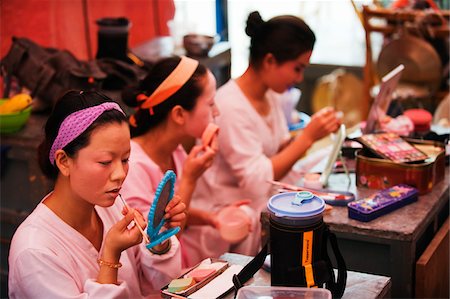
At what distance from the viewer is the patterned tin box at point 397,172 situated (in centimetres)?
264

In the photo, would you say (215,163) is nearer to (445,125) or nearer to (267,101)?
(267,101)

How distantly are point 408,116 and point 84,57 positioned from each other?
1.93 metres

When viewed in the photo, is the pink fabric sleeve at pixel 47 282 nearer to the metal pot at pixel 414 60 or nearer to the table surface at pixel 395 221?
the table surface at pixel 395 221

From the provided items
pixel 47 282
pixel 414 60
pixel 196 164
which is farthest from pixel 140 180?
pixel 414 60

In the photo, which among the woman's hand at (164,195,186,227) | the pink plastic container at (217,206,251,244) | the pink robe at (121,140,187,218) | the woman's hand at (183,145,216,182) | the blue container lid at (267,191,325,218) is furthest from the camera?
the pink plastic container at (217,206,251,244)

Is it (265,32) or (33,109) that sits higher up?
(265,32)

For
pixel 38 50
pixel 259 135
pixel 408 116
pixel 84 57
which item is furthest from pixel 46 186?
pixel 408 116

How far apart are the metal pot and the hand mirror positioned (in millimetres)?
2823

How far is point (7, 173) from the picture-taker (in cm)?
312

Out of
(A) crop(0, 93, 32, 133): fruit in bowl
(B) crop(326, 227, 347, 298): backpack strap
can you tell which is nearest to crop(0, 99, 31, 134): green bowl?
(A) crop(0, 93, 32, 133): fruit in bowl

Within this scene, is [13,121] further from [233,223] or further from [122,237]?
[122,237]

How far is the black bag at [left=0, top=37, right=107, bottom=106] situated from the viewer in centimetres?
319

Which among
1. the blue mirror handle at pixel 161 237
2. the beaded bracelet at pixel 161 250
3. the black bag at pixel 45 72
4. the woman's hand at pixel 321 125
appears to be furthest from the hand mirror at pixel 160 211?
the black bag at pixel 45 72

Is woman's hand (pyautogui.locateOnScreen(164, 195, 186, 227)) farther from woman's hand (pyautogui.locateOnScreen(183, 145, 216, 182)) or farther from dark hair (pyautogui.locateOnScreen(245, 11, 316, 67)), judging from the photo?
dark hair (pyautogui.locateOnScreen(245, 11, 316, 67))
